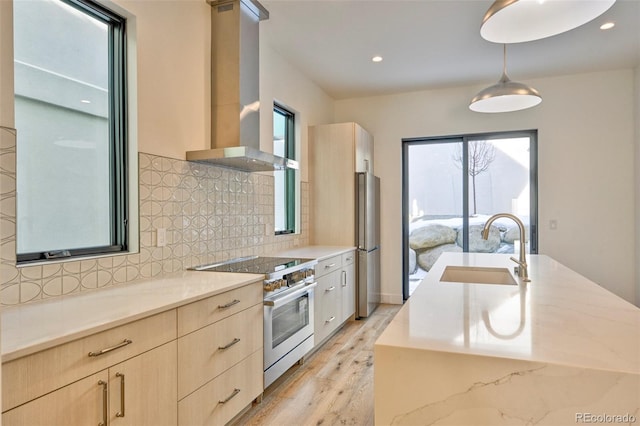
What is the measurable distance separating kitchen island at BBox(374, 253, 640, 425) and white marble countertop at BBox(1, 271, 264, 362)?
0.98 meters

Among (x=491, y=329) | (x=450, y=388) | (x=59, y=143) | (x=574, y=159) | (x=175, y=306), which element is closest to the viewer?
(x=450, y=388)

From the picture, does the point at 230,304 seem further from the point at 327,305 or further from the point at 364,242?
the point at 364,242

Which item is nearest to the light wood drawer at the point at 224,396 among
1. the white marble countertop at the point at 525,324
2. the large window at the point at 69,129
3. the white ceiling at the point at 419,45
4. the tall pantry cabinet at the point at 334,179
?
the large window at the point at 69,129

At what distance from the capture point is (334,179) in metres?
4.42

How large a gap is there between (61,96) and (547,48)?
407cm

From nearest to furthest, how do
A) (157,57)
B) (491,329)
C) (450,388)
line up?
(450,388), (491,329), (157,57)

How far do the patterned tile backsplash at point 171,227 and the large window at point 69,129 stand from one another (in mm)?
117

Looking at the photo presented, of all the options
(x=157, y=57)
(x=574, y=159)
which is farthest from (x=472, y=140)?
(x=157, y=57)

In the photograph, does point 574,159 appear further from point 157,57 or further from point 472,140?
point 157,57

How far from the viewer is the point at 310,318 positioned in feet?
10.0

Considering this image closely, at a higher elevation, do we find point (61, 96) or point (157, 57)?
point (157, 57)

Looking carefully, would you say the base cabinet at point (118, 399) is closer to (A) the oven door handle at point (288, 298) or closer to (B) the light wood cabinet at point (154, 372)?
(B) the light wood cabinet at point (154, 372)

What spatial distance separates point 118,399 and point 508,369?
132 cm

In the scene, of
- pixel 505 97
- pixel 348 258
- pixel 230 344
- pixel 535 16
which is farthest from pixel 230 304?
pixel 505 97
